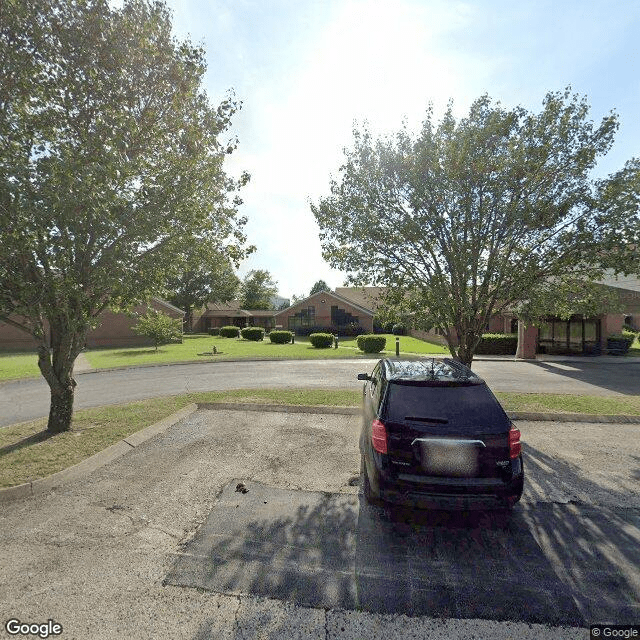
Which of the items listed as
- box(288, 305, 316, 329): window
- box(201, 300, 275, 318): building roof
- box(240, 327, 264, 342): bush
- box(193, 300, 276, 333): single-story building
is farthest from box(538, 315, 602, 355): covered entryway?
box(201, 300, 275, 318): building roof

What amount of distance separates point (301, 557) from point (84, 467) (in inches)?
150

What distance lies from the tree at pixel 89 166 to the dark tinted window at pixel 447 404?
5.10 meters

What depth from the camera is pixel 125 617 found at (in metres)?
2.56

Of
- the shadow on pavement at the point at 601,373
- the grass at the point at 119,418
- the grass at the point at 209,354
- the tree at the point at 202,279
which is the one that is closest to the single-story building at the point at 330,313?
the tree at the point at 202,279

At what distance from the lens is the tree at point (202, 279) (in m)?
7.29

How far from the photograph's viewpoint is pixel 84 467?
5066 mm

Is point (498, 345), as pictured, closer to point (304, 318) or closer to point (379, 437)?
point (379, 437)

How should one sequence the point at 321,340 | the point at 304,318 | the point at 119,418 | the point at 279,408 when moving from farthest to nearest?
the point at 304,318 < the point at 321,340 < the point at 279,408 < the point at 119,418

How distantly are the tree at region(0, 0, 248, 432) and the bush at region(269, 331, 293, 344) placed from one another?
22860mm

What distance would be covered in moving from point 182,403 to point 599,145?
11.1 meters

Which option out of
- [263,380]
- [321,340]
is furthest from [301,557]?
[321,340]

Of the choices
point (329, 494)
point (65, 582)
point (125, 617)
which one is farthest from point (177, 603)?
point (329, 494)

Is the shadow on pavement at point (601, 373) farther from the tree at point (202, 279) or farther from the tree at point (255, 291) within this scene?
the tree at point (255, 291)

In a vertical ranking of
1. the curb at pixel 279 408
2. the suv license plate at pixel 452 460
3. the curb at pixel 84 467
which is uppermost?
the suv license plate at pixel 452 460
